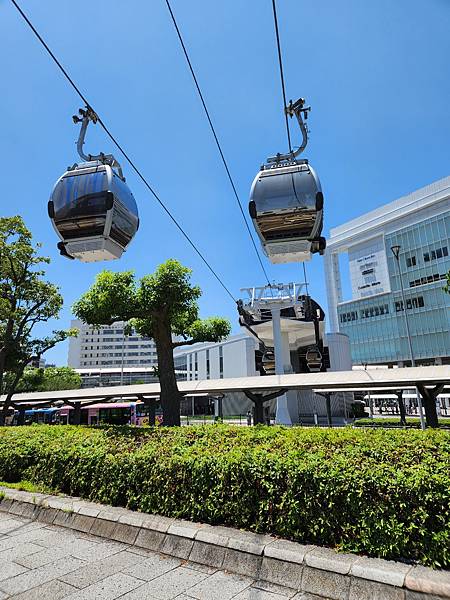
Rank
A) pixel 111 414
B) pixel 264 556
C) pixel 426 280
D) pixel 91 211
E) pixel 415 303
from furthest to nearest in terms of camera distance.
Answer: pixel 415 303 < pixel 426 280 < pixel 111 414 < pixel 91 211 < pixel 264 556

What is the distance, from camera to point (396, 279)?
57.6 meters

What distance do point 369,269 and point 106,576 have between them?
2502 inches

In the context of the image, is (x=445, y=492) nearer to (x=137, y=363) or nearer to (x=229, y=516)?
(x=229, y=516)

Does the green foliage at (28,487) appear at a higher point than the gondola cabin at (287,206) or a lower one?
lower

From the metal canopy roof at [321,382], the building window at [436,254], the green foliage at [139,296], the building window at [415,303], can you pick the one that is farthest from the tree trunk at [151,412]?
the building window at [436,254]

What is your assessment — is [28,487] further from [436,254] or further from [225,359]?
[436,254]

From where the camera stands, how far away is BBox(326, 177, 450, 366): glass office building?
51906 millimetres

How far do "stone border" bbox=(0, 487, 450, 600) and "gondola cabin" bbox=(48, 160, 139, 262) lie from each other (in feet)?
10.3

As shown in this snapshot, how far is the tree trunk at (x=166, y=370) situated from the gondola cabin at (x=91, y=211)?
18.8 feet

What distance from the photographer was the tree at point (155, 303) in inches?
395

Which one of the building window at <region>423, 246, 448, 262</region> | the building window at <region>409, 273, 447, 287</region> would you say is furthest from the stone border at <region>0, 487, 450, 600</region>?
the building window at <region>423, 246, 448, 262</region>

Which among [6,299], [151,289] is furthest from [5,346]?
[151,289]

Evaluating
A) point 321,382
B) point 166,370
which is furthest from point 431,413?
point 166,370

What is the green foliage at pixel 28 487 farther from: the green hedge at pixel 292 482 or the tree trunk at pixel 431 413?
the tree trunk at pixel 431 413
